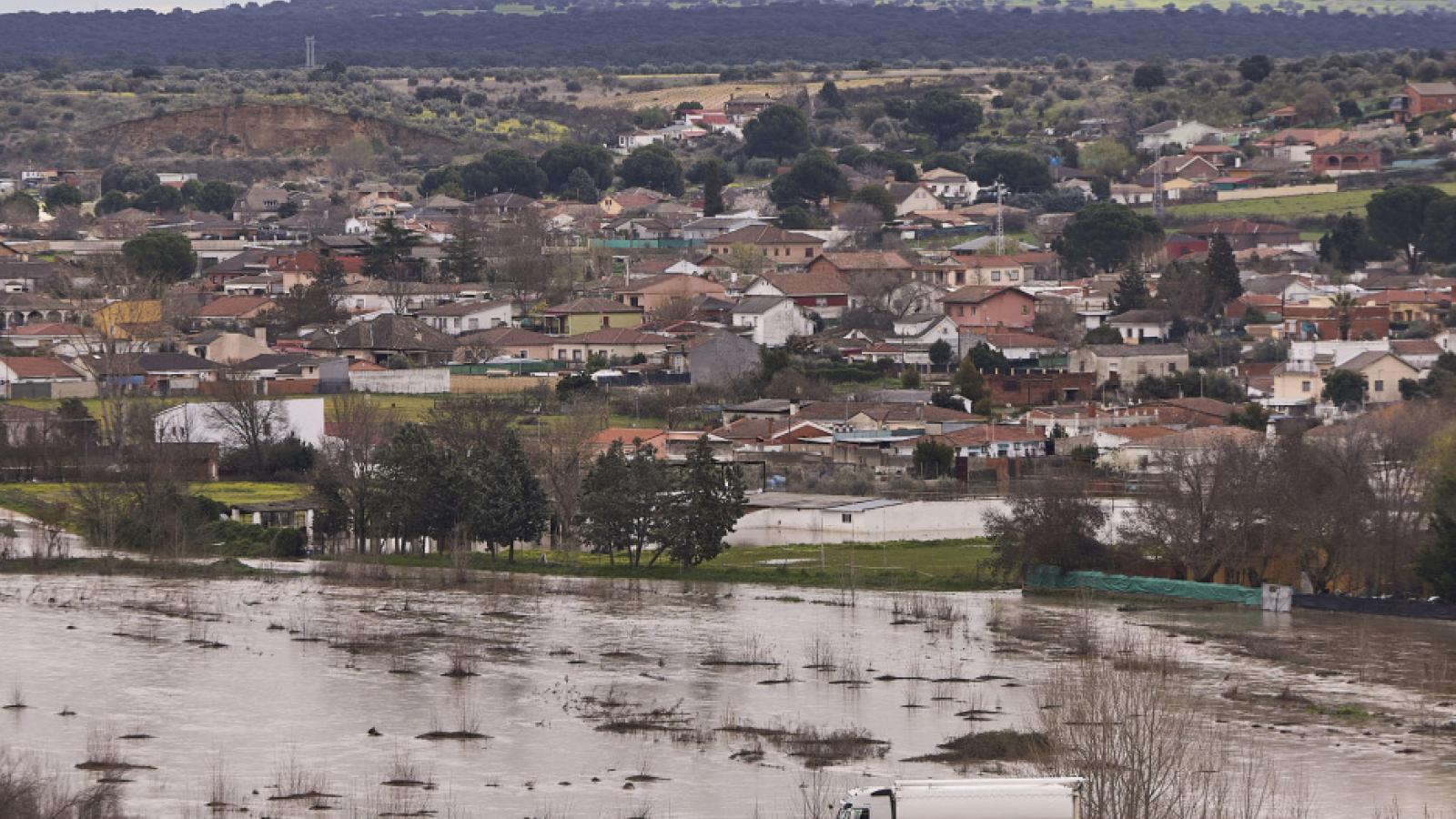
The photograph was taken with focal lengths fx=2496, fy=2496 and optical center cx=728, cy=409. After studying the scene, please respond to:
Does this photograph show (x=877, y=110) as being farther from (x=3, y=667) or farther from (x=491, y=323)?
(x=3, y=667)

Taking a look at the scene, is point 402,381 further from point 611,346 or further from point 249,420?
point 249,420

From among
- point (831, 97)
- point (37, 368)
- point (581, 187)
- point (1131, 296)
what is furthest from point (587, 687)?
point (831, 97)

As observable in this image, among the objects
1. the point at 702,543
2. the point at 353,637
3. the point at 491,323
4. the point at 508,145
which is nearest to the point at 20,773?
the point at 353,637

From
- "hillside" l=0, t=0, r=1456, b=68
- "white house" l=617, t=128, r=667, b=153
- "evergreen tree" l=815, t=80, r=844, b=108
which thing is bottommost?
"white house" l=617, t=128, r=667, b=153

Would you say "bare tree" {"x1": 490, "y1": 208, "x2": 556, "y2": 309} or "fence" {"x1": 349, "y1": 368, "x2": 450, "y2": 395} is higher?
"bare tree" {"x1": 490, "y1": 208, "x2": 556, "y2": 309}

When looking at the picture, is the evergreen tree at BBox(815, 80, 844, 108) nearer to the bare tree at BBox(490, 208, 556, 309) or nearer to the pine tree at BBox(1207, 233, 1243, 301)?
the bare tree at BBox(490, 208, 556, 309)

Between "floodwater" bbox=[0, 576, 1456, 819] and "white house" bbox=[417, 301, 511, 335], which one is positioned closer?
"floodwater" bbox=[0, 576, 1456, 819]

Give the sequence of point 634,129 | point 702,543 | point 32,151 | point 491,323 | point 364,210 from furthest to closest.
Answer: point 634,129 → point 32,151 → point 364,210 → point 491,323 → point 702,543

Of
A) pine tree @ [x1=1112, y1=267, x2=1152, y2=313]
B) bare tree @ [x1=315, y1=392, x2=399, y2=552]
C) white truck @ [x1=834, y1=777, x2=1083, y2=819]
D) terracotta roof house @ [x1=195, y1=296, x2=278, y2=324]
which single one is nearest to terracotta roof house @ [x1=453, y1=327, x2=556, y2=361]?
terracotta roof house @ [x1=195, y1=296, x2=278, y2=324]
